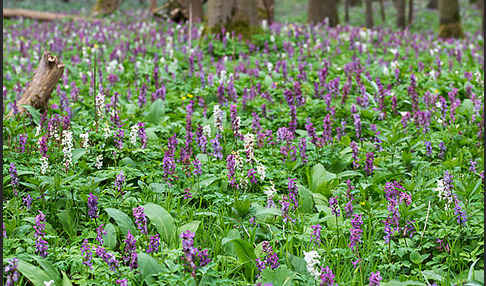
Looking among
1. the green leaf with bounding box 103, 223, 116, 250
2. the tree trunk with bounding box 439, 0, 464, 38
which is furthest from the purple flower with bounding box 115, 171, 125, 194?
the tree trunk with bounding box 439, 0, 464, 38

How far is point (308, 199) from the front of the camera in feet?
12.9

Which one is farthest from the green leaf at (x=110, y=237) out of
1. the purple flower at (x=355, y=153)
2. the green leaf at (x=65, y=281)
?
the purple flower at (x=355, y=153)

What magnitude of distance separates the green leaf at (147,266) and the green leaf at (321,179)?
1849 mm

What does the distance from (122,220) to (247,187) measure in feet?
3.92

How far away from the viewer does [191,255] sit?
92.4 inches

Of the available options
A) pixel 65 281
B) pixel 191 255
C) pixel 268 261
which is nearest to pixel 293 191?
pixel 268 261

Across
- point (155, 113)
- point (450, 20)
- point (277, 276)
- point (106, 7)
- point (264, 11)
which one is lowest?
point (277, 276)

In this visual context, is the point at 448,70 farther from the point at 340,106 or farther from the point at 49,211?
the point at 49,211

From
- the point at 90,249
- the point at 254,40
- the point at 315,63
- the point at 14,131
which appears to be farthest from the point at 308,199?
the point at 254,40

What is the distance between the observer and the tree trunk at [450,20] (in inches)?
584

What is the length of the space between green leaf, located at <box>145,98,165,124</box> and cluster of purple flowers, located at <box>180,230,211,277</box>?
326 cm

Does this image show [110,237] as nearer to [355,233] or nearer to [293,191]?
[293,191]

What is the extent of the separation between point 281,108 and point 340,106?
771mm

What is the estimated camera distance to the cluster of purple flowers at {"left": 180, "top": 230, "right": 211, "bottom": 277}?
2.29m
